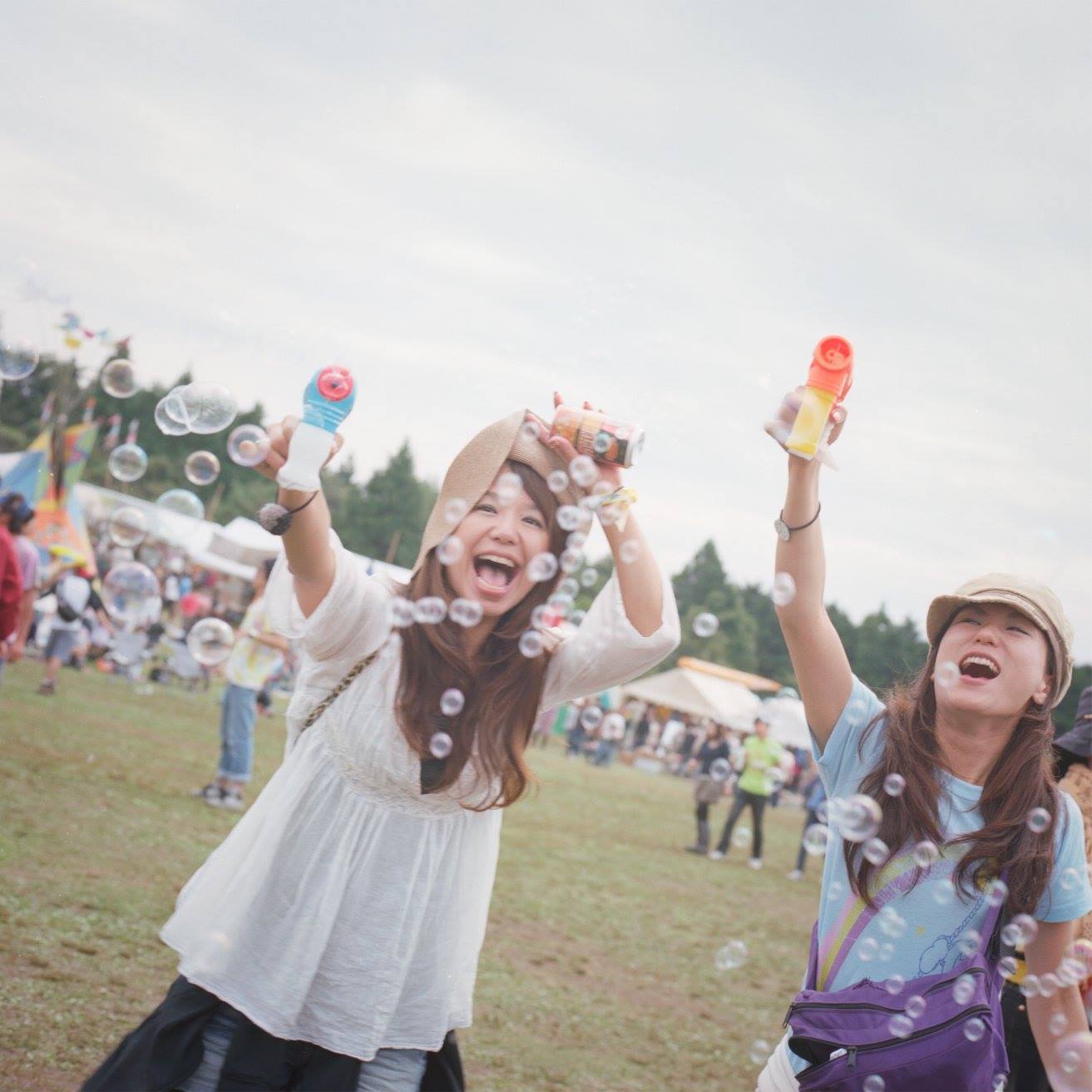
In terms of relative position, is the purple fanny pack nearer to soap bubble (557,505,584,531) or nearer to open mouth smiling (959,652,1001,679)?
open mouth smiling (959,652,1001,679)

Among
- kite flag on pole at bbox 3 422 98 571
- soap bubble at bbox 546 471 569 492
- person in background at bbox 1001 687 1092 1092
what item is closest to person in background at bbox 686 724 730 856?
person in background at bbox 1001 687 1092 1092

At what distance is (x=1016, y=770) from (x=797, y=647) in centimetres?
62

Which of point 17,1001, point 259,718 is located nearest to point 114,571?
point 17,1001

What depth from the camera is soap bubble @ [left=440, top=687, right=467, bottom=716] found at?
2797 millimetres

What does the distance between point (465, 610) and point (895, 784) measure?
1.12 metres

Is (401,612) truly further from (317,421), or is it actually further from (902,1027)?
(902,1027)

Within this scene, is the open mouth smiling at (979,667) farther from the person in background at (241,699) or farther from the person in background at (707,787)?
the person in background at (707,787)

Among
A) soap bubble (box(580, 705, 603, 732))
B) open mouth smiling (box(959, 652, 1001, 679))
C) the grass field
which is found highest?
open mouth smiling (box(959, 652, 1001, 679))

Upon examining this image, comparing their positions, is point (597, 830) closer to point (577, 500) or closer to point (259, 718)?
point (259, 718)

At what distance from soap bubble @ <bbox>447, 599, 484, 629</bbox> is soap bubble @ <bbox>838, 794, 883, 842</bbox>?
3.31 feet

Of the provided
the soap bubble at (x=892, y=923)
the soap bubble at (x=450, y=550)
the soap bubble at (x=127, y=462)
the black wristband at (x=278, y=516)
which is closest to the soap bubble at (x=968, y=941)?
the soap bubble at (x=892, y=923)

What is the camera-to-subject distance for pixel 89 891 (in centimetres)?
650

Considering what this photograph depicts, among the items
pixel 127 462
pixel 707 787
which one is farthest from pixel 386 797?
pixel 707 787

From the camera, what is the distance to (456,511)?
2852 millimetres
